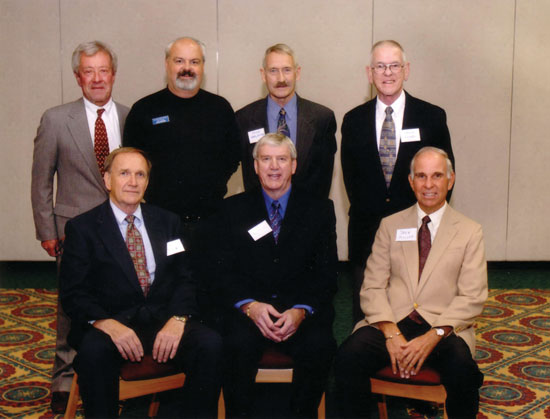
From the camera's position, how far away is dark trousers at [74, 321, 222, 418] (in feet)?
8.28

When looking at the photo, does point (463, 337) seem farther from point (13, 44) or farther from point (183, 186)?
point (13, 44)

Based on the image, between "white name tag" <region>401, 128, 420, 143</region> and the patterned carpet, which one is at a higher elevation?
"white name tag" <region>401, 128, 420, 143</region>

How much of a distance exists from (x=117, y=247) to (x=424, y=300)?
1426 millimetres

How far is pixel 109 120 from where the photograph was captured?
3.36m

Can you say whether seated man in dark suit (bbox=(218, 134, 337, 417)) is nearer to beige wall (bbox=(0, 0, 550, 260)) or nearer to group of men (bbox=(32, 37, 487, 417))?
group of men (bbox=(32, 37, 487, 417))

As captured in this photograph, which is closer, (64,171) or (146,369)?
(146,369)

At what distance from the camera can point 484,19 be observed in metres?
5.93

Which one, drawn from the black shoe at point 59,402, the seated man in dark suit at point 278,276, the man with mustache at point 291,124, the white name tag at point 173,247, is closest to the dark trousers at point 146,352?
the seated man in dark suit at point 278,276

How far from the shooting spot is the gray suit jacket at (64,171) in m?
3.17

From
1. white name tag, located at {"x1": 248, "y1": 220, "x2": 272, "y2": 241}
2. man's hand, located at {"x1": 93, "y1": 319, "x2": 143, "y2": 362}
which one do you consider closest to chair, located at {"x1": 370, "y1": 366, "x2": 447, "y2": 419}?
white name tag, located at {"x1": 248, "y1": 220, "x2": 272, "y2": 241}

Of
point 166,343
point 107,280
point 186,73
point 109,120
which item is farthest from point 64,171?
point 166,343

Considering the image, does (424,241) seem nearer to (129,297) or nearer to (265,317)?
(265,317)

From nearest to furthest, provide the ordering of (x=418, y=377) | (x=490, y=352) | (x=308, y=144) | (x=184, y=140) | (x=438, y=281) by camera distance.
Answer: (x=418, y=377), (x=438, y=281), (x=184, y=140), (x=308, y=144), (x=490, y=352)

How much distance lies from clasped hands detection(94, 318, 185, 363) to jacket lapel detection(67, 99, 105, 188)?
86cm
